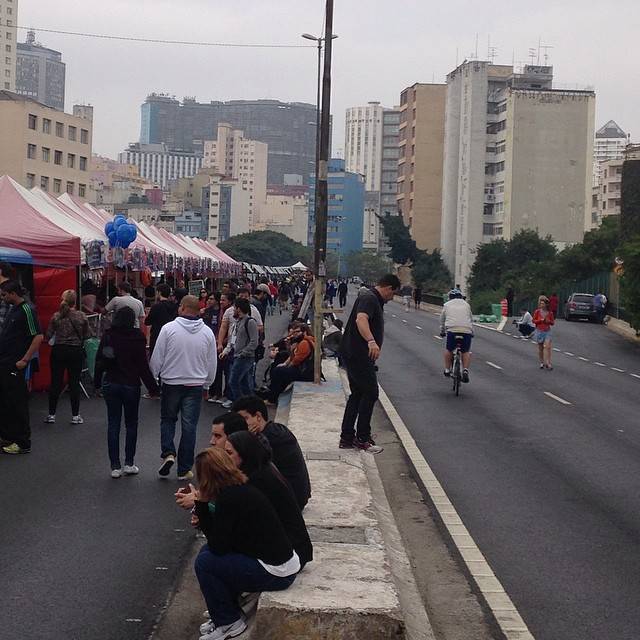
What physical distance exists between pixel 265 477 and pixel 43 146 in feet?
351

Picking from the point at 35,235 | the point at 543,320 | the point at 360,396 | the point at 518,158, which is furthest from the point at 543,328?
the point at 518,158

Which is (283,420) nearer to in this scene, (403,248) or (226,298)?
(226,298)

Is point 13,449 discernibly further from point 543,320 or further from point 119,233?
point 543,320

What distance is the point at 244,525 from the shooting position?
5754 mm

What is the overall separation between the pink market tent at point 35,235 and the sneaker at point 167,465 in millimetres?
6879

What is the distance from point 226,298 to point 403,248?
9660 cm

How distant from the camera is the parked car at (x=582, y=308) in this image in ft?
179

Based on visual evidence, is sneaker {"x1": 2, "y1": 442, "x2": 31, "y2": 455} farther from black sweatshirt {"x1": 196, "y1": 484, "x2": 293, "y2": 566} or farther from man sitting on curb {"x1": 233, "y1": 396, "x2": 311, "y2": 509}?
black sweatshirt {"x1": 196, "y1": 484, "x2": 293, "y2": 566}

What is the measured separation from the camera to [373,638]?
546 cm

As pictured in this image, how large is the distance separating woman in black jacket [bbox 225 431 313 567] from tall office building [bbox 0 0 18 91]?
186m

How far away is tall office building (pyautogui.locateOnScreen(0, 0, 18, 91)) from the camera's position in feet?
598

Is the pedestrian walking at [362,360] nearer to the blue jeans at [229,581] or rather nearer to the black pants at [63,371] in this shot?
the black pants at [63,371]

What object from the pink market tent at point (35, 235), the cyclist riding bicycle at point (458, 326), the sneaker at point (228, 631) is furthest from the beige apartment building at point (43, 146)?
the sneaker at point (228, 631)

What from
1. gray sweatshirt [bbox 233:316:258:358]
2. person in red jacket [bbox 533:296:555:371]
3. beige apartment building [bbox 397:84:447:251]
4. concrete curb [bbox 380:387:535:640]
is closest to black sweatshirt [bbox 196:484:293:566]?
concrete curb [bbox 380:387:535:640]
